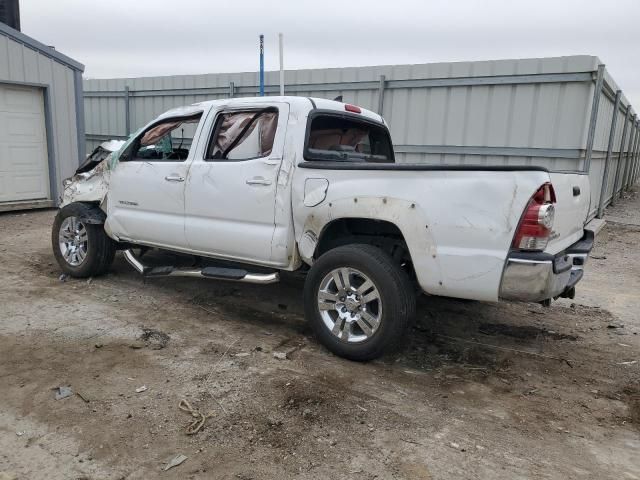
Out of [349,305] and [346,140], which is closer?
[349,305]

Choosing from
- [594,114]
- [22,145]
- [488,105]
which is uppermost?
[488,105]

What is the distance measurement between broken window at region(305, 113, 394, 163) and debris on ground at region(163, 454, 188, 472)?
244cm

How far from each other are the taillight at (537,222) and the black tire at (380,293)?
0.84m

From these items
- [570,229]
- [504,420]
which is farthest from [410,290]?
[570,229]

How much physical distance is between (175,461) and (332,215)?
2033mm

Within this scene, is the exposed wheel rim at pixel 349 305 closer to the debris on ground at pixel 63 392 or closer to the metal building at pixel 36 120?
the debris on ground at pixel 63 392

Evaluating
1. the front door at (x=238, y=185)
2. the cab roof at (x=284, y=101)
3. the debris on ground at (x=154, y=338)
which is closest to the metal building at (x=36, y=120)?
the cab roof at (x=284, y=101)

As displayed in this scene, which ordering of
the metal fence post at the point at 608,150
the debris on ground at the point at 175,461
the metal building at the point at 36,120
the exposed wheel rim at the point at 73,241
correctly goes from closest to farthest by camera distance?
the debris on ground at the point at 175,461
the exposed wheel rim at the point at 73,241
the metal building at the point at 36,120
the metal fence post at the point at 608,150

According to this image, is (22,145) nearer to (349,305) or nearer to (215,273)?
(215,273)

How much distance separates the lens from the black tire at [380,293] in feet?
12.0

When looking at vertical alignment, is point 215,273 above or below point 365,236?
below

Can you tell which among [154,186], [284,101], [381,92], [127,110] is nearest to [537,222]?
[284,101]

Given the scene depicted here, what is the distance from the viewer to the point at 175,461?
8.70 feet

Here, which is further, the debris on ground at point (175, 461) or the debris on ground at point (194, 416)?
the debris on ground at point (194, 416)
